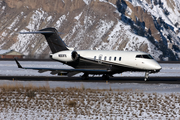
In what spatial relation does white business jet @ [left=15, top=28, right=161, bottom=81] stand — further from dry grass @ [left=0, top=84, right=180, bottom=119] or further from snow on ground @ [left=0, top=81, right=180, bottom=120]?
snow on ground @ [left=0, top=81, right=180, bottom=120]

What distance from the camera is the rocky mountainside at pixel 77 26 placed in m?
148

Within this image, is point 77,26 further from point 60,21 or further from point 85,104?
point 85,104

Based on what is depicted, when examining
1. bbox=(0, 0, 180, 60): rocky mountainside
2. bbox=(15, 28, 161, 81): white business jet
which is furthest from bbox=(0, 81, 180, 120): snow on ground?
bbox=(0, 0, 180, 60): rocky mountainside

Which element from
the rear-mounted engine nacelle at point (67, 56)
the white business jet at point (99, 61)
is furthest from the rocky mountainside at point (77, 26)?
the rear-mounted engine nacelle at point (67, 56)

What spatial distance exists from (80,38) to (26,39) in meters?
30.1

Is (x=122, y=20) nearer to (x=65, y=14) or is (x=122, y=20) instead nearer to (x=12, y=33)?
(x=65, y=14)

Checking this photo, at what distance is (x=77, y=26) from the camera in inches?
6422

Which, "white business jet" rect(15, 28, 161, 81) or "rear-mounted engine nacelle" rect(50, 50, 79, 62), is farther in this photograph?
"rear-mounted engine nacelle" rect(50, 50, 79, 62)

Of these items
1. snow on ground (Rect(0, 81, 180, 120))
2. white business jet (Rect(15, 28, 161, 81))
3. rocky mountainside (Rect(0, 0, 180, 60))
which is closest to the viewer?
snow on ground (Rect(0, 81, 180, 120))

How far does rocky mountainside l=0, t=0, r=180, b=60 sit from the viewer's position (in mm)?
148500

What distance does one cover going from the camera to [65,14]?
573 feet

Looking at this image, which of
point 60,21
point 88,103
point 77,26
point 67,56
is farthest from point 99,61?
point 60,21

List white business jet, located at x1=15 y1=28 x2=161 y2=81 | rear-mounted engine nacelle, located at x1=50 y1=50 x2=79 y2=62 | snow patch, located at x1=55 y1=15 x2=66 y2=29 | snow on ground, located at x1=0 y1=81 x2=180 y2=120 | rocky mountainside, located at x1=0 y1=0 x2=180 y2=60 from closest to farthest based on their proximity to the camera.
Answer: snow on ground, located at x1=0 y1=81 x2=180 y2=120 → white business jet, located at x1=15 y1=28 x2=161 y2=81 → rear-mounted engine nacelle, located at x1=50 y1=50 x2=79 y2=62 → rocky mountainside, located at x1=0 y1=0 x2=180 y2=60 → snow patch, located at x1=55 y1=15 x2=66 y2=29

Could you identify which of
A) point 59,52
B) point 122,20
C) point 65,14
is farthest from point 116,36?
point 59,52
